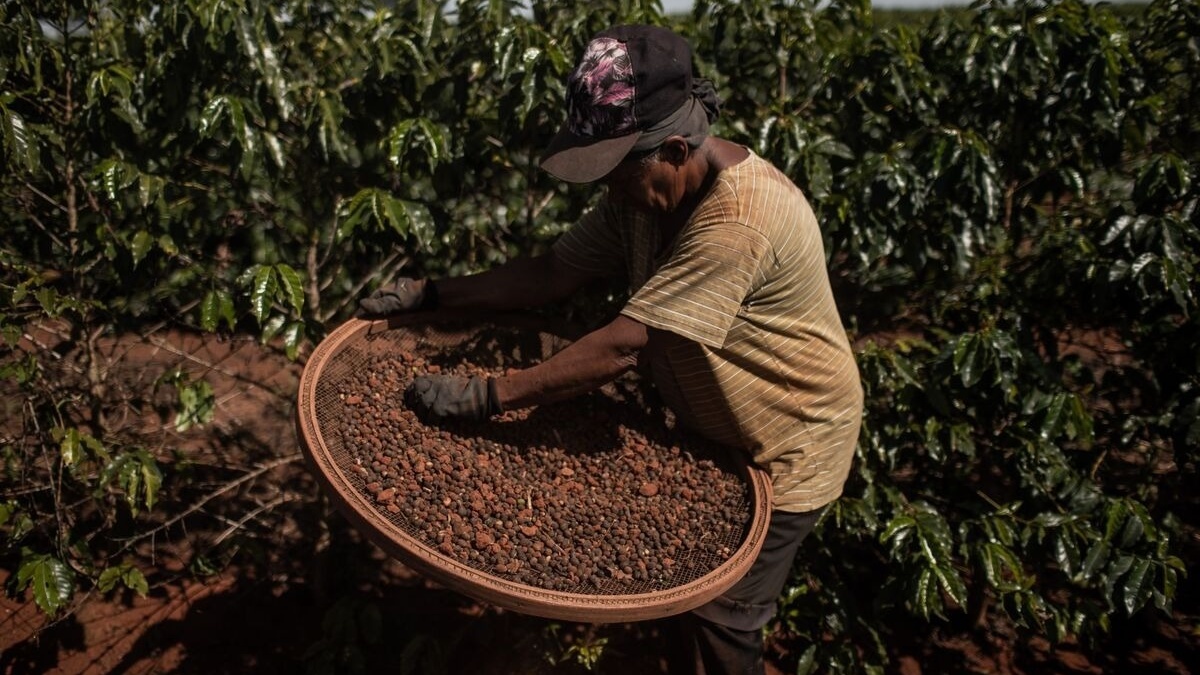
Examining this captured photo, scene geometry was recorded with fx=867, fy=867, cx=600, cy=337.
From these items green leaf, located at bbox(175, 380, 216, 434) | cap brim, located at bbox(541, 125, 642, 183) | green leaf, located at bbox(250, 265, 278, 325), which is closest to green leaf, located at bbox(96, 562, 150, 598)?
green leaf, located at bbox(175, 380, 216, 434)

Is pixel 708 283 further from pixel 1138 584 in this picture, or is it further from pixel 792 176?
pixel 1138 584

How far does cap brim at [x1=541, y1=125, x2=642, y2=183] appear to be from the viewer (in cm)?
157

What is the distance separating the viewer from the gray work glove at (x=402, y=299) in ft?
6.64

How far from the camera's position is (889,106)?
257 centimetres

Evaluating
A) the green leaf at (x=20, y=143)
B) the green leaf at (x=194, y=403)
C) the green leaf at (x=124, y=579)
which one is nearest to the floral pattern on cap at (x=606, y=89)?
the green leaf at (x=20, y=143)

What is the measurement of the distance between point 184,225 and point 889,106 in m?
2.03

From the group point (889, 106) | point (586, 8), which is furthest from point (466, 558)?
point (889, 106)

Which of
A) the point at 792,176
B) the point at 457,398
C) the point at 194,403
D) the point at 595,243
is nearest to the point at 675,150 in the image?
the point at 595,243

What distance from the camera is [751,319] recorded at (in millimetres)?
1744

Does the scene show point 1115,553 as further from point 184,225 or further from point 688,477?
point 184,225

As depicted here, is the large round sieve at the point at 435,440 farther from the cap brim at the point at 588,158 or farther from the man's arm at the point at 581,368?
the cap brim at the point at 588,158

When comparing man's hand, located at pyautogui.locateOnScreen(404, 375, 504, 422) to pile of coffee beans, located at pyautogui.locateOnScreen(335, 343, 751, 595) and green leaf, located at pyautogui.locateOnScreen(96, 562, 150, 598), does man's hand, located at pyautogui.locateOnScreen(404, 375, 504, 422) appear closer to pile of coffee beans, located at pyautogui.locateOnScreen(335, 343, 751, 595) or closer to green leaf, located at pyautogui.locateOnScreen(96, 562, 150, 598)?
pile of coffee beans, located at pyautogui.locateOnScreen(335, 343, 751, 595)

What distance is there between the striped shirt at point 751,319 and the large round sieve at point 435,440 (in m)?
0.14

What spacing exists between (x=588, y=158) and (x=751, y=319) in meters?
0.46
